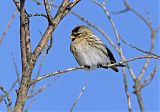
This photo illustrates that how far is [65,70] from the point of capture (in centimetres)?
272

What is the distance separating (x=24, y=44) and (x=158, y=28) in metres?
2.05

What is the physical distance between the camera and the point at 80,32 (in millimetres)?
5961

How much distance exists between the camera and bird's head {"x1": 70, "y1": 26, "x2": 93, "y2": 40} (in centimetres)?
587

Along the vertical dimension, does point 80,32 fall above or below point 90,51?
above

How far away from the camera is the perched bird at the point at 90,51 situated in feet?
17.8

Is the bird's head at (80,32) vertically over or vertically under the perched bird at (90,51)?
over

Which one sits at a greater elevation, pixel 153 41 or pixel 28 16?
pixel 28 16

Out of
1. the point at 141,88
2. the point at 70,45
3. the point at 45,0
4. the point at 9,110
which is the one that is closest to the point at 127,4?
the point at 70,45

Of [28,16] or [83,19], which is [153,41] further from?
[28,16]

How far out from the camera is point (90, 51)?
216 inches

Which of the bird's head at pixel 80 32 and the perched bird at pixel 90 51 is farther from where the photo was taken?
the bird's head at pixel 80 32

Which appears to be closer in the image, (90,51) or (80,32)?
(90,51)

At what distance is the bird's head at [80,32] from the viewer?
5.87 m

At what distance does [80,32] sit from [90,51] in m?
0.59
